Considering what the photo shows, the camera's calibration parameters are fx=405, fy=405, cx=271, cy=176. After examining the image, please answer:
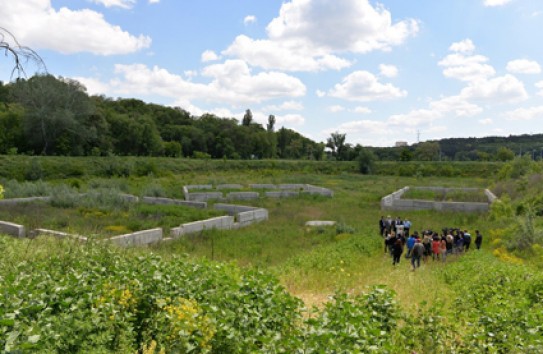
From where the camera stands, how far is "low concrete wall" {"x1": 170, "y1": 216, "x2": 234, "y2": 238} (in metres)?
16.6

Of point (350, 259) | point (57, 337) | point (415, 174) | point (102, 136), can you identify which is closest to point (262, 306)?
point (57, 337)

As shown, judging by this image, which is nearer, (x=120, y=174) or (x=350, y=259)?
(x=350, y=259)

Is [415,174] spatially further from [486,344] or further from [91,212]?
[486,344]

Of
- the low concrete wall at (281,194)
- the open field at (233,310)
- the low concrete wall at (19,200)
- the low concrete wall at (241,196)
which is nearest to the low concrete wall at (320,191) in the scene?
the low concrete wall at (281,194)

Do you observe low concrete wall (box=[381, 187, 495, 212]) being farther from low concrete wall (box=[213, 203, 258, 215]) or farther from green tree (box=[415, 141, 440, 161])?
green tree (box=[415, 141, 440, 161])

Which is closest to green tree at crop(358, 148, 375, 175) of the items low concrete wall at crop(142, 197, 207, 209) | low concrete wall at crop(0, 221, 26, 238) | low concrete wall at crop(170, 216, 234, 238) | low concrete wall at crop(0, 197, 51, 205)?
low concrete wall at crop(142, 197, 207, 209)

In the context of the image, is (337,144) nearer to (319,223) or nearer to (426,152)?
(426,152)

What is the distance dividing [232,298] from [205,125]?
79.4 m

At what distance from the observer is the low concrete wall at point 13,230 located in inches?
581

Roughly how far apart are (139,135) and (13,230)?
1832 inches

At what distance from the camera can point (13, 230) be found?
14.9 metres

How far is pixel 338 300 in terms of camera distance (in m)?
5.73

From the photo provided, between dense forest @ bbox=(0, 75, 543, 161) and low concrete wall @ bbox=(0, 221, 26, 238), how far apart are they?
462cm

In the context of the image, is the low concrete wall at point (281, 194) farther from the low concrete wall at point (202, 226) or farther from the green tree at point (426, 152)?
the green tree at point (426, 152)
